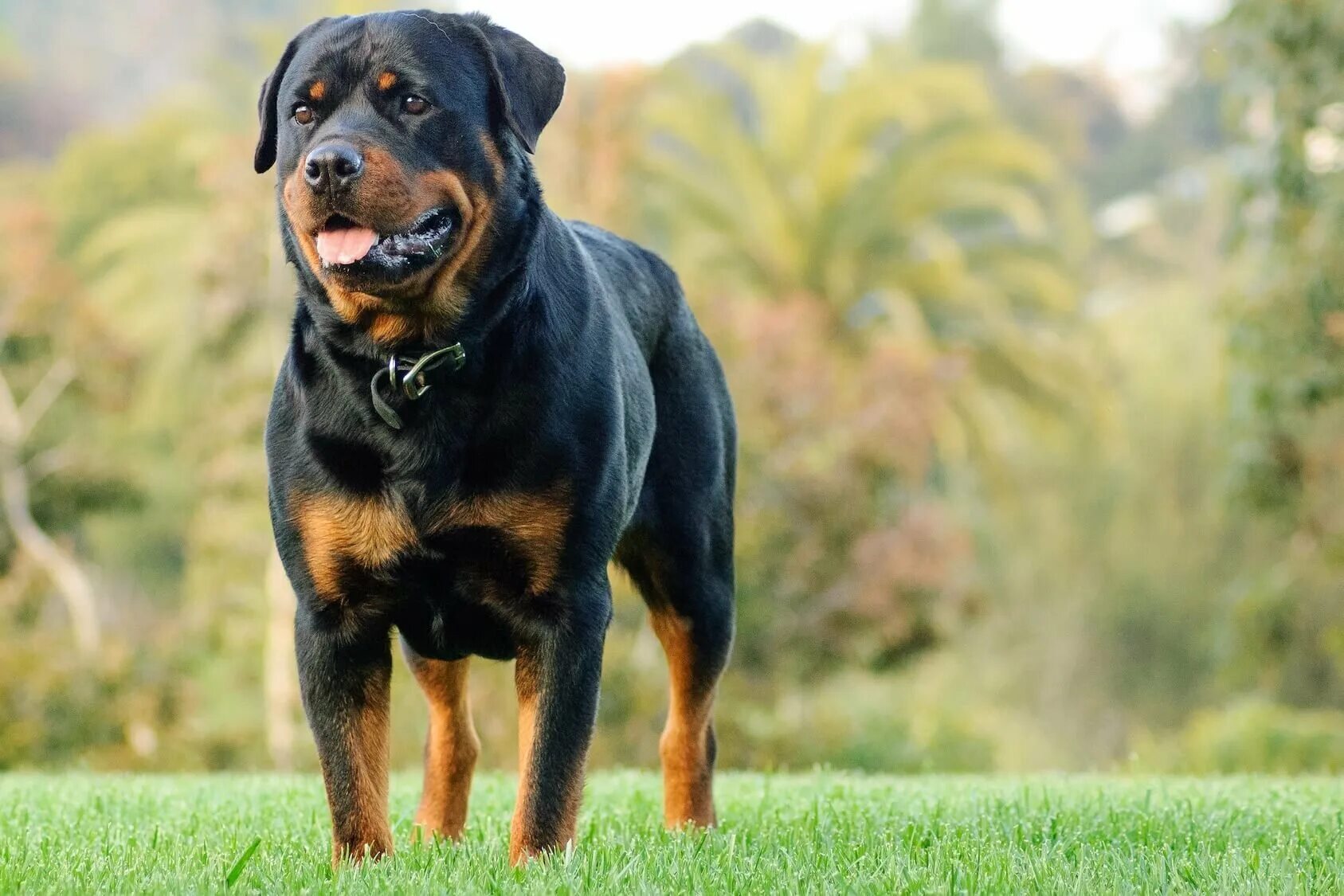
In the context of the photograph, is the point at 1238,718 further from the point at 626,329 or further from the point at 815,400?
the point at 626,329

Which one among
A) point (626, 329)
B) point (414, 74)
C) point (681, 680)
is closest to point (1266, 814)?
point (681, 680)

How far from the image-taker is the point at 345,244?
14.9ft

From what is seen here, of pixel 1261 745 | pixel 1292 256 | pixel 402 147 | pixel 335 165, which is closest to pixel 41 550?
pixel 1261 745

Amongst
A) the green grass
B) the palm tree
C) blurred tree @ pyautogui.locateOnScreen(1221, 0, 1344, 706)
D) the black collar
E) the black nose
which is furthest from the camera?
the palm tree

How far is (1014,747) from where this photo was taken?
25016mm

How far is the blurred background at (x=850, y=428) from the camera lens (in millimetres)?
A: 17844

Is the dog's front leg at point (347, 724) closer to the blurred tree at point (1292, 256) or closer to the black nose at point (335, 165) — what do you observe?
the black nose at point (335, 165)

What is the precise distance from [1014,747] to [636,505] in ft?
66.7

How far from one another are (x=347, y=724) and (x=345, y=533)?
0.51 meters

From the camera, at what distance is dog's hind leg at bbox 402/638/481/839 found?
5.65 metres

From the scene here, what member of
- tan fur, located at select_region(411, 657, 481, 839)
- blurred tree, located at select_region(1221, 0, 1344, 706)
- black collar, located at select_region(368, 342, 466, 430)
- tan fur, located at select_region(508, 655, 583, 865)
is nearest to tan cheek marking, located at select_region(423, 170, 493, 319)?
black collar, located at select_region(368, 342, 466, 430)

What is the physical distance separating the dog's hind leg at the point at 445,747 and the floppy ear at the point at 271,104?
5.04ft

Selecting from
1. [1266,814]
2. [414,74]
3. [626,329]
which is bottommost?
[1266,814]

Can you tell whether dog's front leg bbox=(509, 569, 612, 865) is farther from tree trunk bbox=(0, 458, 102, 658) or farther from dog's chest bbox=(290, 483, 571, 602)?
tree trunk bbox=(0, 458, 102, 658)
